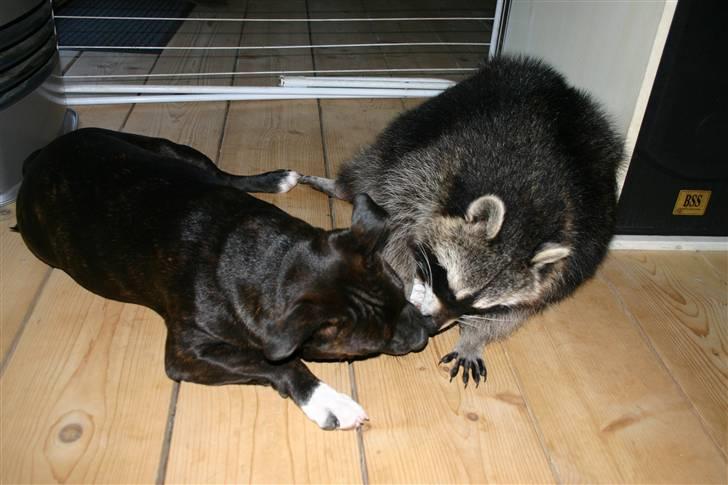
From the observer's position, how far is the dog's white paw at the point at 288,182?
9.80 ft

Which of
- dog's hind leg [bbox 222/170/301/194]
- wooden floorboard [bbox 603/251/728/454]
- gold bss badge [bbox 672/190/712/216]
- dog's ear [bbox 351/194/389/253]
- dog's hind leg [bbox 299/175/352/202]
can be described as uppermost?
dog's ear [bbox 351/194/389/253]

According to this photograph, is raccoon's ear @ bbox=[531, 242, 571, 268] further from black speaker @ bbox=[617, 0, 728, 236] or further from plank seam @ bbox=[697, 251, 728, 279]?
plank seam @ bbox=[697, 251, 728, 279]

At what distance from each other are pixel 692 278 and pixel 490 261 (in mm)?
1240

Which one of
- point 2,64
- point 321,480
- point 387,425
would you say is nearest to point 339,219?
point 387,425

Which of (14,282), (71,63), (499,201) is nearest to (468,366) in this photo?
(499,201)

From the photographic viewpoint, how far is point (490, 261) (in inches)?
81.3

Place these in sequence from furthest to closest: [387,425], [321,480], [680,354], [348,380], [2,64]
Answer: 1. [2,64]
2. [680,354]
3. [348,380]
4. [387,425]
5. [321,480]

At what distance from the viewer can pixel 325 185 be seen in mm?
3049

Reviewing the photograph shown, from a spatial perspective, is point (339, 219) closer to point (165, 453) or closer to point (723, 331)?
point (165, 453)

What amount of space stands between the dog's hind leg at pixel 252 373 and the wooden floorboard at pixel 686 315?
46.5 inches

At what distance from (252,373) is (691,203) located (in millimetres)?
2061

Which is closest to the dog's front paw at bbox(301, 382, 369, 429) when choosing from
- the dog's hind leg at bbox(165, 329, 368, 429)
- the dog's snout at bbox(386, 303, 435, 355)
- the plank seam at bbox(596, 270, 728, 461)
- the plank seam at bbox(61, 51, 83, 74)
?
the dog's hind leg at bbox(165, 329, 368, 429)

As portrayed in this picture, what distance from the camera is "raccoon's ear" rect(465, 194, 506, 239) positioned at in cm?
199

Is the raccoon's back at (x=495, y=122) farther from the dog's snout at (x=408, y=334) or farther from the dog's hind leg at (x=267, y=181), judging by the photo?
the dog's snout at (x=408, y=334)
